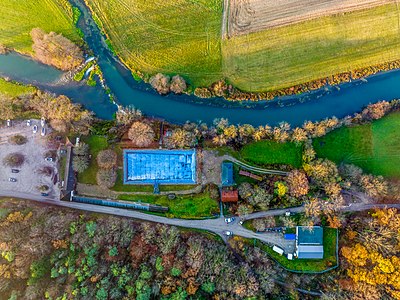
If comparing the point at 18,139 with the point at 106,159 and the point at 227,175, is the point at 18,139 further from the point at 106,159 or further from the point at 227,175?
the point at 227,175

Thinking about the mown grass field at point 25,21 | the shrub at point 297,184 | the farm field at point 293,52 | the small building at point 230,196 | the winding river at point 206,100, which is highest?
the mown grass field at point 25,21

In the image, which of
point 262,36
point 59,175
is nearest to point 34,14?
point 59,175

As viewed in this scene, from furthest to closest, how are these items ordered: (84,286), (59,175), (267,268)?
(59,175) → (267,268) → (84,286)

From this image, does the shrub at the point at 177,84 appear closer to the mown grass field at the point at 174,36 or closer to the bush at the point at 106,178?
the mown grass field at the point at 174,36

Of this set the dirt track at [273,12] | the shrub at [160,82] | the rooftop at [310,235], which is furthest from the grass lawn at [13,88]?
the rooftop at [310,235]

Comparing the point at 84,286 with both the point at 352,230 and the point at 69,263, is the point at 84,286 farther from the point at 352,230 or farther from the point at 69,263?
the point at 352,230
